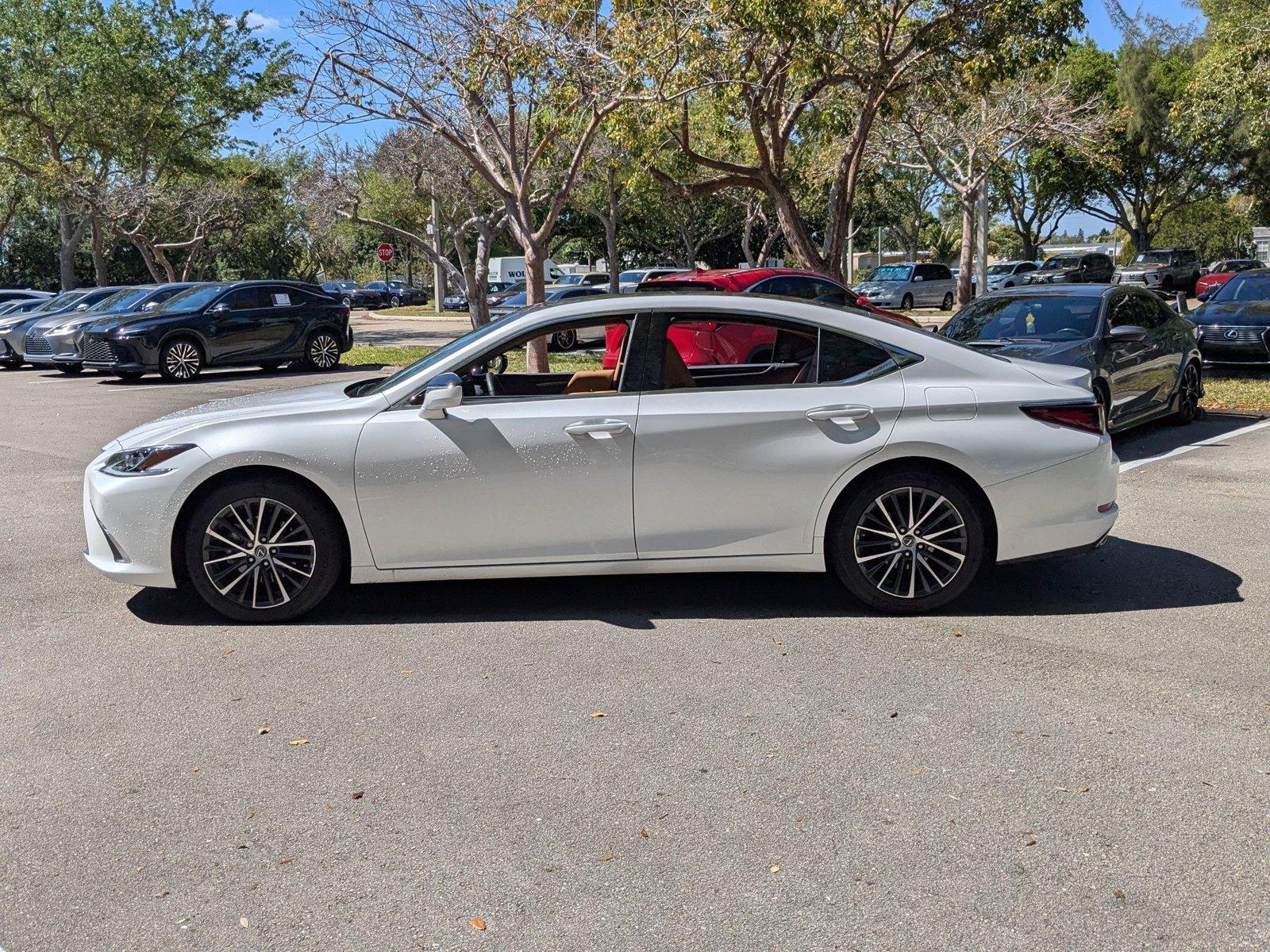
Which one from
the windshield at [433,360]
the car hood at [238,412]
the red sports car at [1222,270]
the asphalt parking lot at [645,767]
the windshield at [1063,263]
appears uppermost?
the windshield at [1063,263]

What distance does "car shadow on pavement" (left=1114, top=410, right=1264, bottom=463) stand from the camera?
437 inches

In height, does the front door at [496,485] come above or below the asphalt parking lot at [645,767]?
above

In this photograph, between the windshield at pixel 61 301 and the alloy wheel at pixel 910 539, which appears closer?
the alloy wheel at pixel 910 539

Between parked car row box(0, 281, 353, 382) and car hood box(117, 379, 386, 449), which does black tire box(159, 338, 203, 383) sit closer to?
parked car row box(0, 281, 353, 382)

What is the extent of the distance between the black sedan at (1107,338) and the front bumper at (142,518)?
704cm

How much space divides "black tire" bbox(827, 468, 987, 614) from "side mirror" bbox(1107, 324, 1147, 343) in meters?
5.75

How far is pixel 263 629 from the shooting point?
5.82m

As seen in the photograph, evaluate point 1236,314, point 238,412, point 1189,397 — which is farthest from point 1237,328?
point 238,412

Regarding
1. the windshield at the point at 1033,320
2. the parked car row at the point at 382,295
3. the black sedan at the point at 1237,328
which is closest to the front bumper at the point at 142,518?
the windshield at the point at 1033,320

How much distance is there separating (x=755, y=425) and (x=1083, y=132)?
1277 inches

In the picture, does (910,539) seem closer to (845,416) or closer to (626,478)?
(845,416)

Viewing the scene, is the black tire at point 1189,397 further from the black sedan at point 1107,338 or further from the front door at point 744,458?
the front door at point 744,458

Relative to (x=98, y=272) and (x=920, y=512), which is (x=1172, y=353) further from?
(x=98, y=272)

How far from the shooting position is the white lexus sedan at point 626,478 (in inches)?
225
